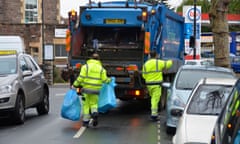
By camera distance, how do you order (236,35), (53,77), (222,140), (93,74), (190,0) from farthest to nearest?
(190,0)
(236,35)
(53,77)
(93,74)
(222,140)

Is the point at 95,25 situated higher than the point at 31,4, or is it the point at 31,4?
the point at 31,4

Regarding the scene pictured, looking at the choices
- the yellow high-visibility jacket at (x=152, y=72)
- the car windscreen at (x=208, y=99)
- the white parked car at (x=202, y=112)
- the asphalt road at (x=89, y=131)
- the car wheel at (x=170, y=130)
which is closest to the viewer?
the white parked car at (x=202, y=112)

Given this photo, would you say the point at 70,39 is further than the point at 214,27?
No

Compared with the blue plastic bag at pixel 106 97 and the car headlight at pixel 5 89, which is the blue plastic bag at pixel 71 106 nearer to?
the blue plastic bag at pixel 106 97

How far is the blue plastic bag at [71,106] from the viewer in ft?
38.8

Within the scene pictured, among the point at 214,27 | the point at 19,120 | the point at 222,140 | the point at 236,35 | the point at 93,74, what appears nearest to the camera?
the point at 222,140

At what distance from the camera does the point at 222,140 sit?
12.8ft

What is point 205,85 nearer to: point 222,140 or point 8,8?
point 222,140

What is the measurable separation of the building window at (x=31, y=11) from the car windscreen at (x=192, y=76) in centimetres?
2745

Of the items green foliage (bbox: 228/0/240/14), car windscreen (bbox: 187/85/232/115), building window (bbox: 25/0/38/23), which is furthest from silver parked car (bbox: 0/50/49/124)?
green foliage (bbox: 228/0/240/14)

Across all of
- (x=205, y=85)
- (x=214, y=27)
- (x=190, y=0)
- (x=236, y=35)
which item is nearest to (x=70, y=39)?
(x=214, y=27)

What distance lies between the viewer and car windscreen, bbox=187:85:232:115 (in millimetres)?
7496

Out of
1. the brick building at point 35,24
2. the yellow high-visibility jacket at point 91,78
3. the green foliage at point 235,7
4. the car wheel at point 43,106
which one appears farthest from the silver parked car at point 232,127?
the green foliage at point 235,7

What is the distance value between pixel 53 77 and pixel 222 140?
1163 inches
